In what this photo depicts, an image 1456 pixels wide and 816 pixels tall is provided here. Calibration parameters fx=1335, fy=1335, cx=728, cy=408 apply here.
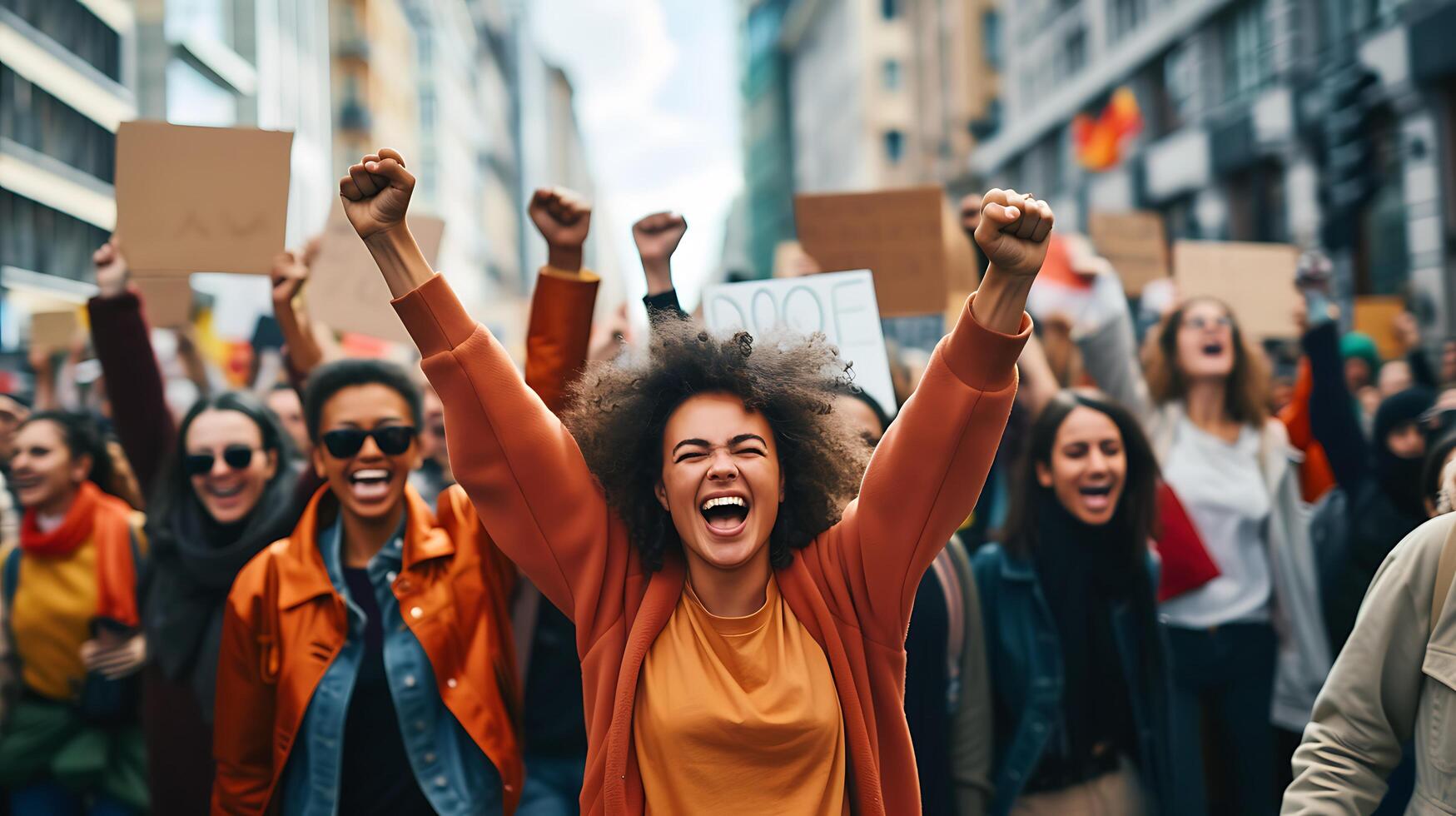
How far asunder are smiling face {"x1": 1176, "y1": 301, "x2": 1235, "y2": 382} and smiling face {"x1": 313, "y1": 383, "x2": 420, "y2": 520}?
9.53 feet

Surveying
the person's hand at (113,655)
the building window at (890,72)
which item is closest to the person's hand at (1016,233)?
the person's hand at (113,655)

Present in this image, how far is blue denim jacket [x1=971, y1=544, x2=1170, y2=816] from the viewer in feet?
12.1

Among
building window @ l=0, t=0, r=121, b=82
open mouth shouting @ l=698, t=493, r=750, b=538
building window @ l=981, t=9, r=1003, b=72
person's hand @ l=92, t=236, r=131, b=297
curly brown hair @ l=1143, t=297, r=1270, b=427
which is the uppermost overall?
building window @ l=981, t=9, r=1003, b=72

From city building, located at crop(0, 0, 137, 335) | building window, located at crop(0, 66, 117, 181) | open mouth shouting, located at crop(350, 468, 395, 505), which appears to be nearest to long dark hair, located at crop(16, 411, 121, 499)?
open mouth shouting, located at crop(350, 468, 395, 505)

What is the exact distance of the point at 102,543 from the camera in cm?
450

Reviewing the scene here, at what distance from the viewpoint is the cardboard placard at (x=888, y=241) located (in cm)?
527

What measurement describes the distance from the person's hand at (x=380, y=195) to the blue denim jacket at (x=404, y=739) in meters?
1.30

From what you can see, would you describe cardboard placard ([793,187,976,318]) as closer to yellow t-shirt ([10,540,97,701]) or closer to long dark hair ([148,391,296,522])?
long dark hair ([148,391,296,522])

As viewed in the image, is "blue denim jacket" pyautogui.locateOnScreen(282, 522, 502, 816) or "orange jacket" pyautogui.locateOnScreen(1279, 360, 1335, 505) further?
"orange jacket" pyautogui.locateOnScreen(1279, 360, 1335, 505)

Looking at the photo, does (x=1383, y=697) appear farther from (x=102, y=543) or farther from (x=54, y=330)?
(x=54, y=330)

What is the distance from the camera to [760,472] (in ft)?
8.15

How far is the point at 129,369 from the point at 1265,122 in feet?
60.8

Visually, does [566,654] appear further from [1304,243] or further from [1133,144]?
[1133,144]

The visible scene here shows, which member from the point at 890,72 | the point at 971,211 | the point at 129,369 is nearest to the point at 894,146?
the point at 890,72
